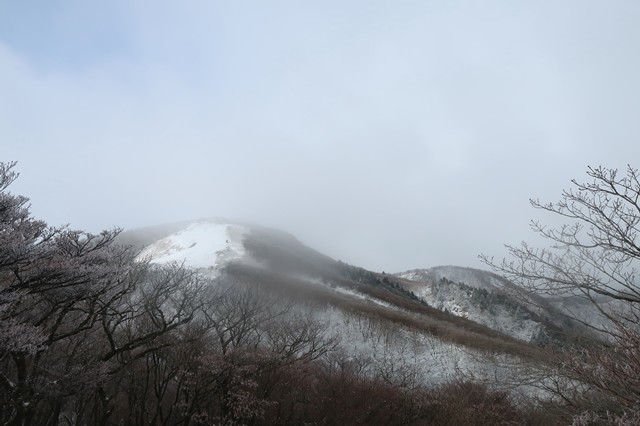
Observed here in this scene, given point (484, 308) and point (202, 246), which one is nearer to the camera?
point (202, 246)

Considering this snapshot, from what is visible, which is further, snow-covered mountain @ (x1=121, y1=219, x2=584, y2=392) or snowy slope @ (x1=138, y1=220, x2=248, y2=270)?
snowy slope @ (x1=138, y1=220, x2=248, y2=270)

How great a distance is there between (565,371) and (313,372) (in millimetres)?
19944

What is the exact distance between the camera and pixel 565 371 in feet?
23.8

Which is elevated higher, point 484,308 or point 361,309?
point 484,308

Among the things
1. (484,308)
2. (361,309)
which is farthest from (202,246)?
(484,308)

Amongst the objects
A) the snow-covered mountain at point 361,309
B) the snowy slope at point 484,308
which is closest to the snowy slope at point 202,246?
the snow-covered mountain at point 361,309

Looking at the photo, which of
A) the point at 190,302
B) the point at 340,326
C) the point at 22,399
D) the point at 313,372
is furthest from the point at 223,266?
the point at 22,399

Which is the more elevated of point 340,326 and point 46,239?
point 46,239

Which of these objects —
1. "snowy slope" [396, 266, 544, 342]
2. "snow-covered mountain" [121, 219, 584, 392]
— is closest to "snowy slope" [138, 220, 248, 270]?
"snow-covered mountain" [121, 219, 584, 392]

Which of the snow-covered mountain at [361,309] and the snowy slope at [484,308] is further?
the snowy slope at [484,308]

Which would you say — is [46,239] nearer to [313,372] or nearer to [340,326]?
[313,372]

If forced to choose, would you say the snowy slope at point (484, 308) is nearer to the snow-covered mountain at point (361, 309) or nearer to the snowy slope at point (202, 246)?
the snow-covered mountain at point (361, 309)

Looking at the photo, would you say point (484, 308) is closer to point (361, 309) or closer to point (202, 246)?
point (361, 309)

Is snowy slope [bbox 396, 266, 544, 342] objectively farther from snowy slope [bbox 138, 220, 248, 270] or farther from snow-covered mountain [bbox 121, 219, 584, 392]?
snowy slope [bbox 138, 220, 248, 270]
